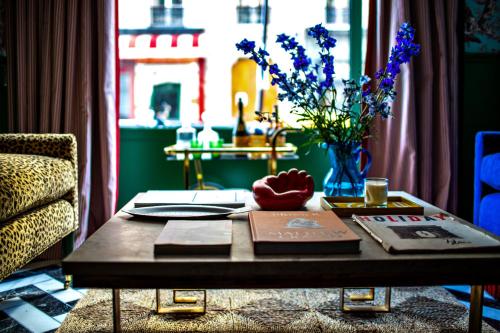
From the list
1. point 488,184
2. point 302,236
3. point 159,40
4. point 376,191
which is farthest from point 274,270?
point 159,40

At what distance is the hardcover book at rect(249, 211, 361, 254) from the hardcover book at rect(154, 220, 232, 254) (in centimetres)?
7

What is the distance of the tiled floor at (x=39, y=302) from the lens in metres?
1.95

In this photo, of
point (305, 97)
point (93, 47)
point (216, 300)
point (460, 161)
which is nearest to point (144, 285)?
point (305, 97)

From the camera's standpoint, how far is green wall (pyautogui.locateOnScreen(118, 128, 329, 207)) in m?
3.40

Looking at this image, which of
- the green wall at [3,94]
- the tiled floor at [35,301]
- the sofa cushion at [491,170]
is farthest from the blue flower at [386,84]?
the green wall at [3,94]

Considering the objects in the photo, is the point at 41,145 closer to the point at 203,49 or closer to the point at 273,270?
the point at 203,49

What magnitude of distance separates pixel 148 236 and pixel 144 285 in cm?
23

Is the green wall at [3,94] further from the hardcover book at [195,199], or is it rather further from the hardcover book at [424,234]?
the hardcover book at [424,234]

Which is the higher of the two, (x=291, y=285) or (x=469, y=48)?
(x=469, y=48)

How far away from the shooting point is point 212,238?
1.21 metres

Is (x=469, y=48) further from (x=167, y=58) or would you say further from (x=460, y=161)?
(x=167, y=58)

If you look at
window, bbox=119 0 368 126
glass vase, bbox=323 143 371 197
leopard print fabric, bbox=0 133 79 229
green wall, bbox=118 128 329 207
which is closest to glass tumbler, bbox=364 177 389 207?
glass vase, bbox=323 143 371 197

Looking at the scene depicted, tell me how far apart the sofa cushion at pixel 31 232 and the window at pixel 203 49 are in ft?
4.04

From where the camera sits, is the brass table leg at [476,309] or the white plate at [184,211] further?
the white plate at [184,211]
